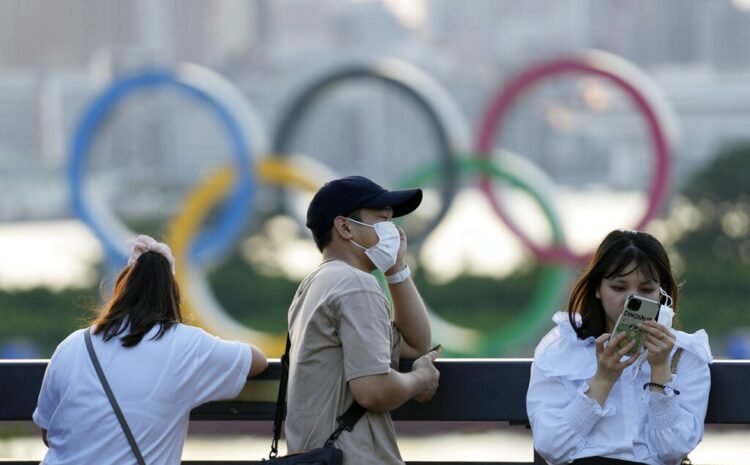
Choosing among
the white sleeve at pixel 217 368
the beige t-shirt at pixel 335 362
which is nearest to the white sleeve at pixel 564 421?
the beige t-shirt at pixel 335 362

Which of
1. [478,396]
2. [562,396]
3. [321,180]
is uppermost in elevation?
[562,396]

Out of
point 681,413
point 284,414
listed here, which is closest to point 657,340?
point 681,413

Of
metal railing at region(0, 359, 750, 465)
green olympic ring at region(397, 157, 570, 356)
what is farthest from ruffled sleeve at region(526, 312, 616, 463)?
green olympic ring at region(397, 157, 570, 356)

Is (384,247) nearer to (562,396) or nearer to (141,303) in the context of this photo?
(562,396)

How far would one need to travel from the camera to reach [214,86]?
16.6 m

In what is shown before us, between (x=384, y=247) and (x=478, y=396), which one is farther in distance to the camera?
(x=478, y=396)

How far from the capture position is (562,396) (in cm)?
335

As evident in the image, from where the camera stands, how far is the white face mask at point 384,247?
11.6 ft

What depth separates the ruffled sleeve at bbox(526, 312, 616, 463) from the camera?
327 cm

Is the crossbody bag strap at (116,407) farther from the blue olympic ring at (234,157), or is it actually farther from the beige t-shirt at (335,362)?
the blue olympic ring at (234,157)

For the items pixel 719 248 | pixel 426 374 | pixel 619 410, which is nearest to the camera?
pixel 619 410

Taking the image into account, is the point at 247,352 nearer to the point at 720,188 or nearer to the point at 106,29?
the point at 720,188

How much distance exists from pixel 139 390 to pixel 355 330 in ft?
2.30

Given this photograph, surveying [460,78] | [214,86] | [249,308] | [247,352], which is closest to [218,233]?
[214,86]
